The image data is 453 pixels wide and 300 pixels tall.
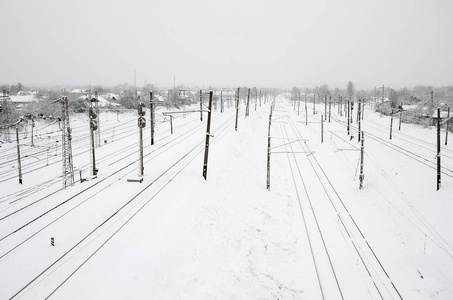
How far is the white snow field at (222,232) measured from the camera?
36.1 ft

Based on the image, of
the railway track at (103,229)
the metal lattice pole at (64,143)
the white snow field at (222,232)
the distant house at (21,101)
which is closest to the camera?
the railway track at (103,229)

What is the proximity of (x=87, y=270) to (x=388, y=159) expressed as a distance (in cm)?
3115

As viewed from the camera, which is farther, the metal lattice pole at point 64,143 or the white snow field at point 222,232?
the metal lattice pole at point 64,143

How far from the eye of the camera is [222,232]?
1570 centimetres

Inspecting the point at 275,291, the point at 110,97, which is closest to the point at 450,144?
the point at 275,291

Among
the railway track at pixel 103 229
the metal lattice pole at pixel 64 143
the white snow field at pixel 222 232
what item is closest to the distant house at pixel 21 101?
the white snow field at pixel 222 232

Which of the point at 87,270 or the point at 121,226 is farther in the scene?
the point at 121,226

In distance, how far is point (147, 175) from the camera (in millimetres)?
22219

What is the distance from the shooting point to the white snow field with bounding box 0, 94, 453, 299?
10992 millimetres

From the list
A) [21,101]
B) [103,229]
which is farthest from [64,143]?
[21,101]

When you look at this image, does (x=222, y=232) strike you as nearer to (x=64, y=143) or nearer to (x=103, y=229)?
(x=103, y=229)

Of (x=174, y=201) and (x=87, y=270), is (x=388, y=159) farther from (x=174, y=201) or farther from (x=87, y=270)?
(x=87, y=270)

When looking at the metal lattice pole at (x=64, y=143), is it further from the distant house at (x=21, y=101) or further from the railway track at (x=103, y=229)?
the distant house at (x=21, y=101)

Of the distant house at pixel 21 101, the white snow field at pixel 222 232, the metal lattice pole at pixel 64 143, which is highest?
the distant house at pixel 21 101
